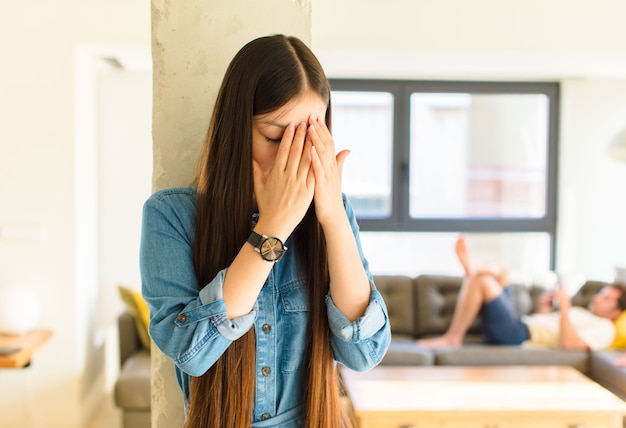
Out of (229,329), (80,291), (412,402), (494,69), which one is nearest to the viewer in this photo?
(229,329)

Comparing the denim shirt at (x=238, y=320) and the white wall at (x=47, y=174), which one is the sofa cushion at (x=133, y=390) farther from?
the denim shirt at (x=238, y=320)

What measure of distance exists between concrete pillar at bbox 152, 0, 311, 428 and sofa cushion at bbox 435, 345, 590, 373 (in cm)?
291

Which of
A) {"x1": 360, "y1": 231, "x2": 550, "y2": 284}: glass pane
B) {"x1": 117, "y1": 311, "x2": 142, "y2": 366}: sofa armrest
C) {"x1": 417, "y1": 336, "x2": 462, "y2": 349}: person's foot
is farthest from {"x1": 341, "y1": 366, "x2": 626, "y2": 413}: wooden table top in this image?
{"x1": 360, "y1": 231, "x2": 550, "y2": 284}: glass pane

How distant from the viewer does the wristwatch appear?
90 cm

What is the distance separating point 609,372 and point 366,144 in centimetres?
226

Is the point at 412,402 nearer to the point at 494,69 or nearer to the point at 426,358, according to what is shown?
the point at 426,358

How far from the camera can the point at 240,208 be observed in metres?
0.98

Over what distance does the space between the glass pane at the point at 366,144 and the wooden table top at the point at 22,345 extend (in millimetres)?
2384

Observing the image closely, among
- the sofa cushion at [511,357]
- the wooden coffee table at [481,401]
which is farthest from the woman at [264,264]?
the sofa cushion at [511,357]

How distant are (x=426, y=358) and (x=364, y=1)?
2.15 metres

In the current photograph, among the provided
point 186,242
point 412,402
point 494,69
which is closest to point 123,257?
point 412,402

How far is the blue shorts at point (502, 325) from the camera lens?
393cm

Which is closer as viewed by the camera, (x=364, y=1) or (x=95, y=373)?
(x=364, y=1)

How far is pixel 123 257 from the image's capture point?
4535 millimetres
